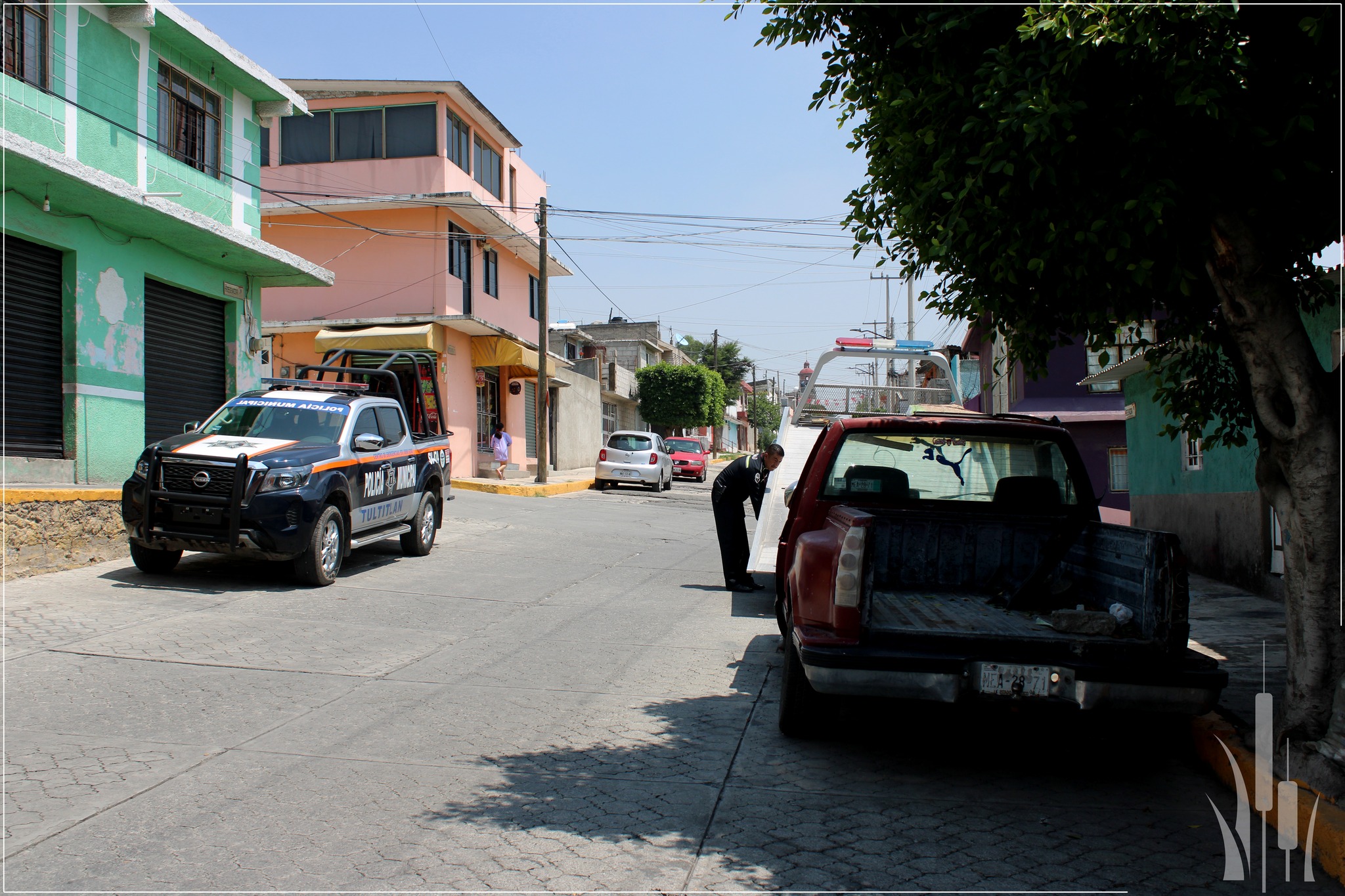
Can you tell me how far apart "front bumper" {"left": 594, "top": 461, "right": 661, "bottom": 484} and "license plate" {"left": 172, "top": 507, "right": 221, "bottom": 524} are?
57.8ft

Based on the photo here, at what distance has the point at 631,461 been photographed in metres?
26.7

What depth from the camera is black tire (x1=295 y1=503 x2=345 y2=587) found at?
374 inches

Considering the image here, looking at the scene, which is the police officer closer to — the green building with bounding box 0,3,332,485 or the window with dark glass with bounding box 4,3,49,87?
the green building with bounding box 0,3,332,485

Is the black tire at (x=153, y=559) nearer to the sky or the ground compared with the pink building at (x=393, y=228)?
nearer to the ground

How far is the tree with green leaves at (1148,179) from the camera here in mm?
3873

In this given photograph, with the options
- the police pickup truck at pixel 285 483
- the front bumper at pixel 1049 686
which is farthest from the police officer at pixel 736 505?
the front bumper at pixel 1049 686

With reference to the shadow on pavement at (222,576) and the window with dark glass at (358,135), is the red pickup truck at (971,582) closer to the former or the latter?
the shadow on pavement at (222,576)

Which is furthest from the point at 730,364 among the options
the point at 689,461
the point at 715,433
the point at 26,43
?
the point at 26,43

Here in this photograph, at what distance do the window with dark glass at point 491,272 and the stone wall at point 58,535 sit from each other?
1866 centimetres

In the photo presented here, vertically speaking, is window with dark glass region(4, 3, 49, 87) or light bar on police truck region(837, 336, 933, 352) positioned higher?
window with dark glass region(4, 3, 49, 87)

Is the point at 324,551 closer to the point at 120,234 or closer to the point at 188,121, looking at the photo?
the point at 120,234

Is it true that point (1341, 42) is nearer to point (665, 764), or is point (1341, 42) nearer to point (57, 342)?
point (665, 764)

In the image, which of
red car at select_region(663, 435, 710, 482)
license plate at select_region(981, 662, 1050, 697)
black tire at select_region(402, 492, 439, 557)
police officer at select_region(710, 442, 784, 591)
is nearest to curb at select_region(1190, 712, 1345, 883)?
license plate at select_region(981, 662, 1050, 697)

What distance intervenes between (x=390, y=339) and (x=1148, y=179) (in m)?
22.3
